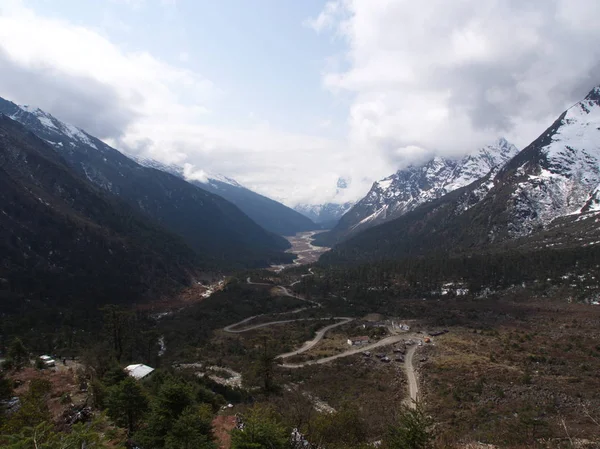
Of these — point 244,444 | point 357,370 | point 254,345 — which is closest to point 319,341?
point 254,345

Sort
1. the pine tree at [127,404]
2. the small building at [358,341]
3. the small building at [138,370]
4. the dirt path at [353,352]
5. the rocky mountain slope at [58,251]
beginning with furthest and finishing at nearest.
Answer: the rocky mountain slope at [58,251], the small building at [358,341], the dirt path at [353,352], the small building at [138,370], the pine tree at [127,404]

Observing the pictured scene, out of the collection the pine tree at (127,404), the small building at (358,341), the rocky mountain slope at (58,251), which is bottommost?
the small building at (358,341)

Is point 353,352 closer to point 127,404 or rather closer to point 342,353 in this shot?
point 342,353

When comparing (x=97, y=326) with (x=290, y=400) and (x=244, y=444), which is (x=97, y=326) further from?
(x=244, y=444)

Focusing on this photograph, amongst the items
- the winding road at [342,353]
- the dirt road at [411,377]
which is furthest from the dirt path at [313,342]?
the dirt road at [411,377]

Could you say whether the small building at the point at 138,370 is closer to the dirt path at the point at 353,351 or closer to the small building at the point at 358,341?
the dirt path at the point at 353,351

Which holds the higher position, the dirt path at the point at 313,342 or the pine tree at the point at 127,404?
the pine tree at the point at 127,404


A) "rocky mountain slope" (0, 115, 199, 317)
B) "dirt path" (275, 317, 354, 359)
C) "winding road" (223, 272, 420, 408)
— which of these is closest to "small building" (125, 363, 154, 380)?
"winding road" (223, 272, 420, 408)

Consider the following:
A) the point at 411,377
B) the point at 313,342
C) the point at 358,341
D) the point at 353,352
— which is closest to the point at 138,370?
the point at 353,352

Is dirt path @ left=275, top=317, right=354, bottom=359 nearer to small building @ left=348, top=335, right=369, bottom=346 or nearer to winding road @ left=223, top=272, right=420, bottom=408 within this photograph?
winding road @ left=223, top=272, right=420, bottom=408

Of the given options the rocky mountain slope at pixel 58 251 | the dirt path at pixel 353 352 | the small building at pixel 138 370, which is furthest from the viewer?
the rocky mountain slope at pixel 58 251
